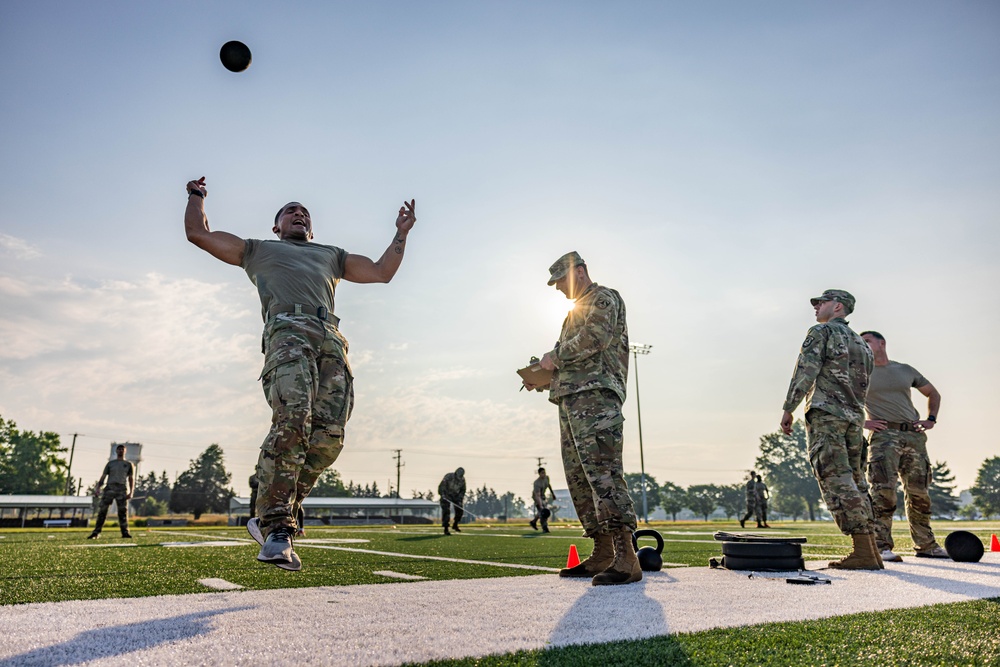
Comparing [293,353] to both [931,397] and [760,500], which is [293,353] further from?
Result: [760,500]

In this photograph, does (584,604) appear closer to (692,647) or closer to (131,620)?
(692,647)

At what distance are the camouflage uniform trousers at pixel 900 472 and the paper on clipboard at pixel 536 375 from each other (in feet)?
16.0

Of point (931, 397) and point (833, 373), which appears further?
point (931, 397)

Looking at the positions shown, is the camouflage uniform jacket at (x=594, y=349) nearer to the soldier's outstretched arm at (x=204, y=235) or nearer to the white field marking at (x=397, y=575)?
the white field marking at (x=397, y=575)

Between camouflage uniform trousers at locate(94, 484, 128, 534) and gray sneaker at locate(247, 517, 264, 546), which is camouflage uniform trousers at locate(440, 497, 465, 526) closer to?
camouflage uniform trousers at locate(94, 484, 128, 534)

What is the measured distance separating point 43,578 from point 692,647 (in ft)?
14.5

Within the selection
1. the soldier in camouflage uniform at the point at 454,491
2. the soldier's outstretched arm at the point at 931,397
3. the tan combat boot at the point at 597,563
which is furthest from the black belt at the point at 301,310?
the soldier in camouflage uniform at the point at 454,491

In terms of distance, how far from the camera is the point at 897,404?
8055 millimetres

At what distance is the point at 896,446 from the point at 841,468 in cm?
233

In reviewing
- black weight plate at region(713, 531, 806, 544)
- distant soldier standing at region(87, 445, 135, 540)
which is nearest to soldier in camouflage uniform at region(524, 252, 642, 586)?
black weight plate at region(713, 531, 806, 544)

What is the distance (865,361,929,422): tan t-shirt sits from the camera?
26.3 feet

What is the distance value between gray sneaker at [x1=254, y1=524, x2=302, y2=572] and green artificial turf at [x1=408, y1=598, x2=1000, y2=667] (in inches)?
67.2

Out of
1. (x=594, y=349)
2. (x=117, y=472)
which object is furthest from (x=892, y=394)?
(x=117, y=472)

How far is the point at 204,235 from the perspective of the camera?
4328 mm
